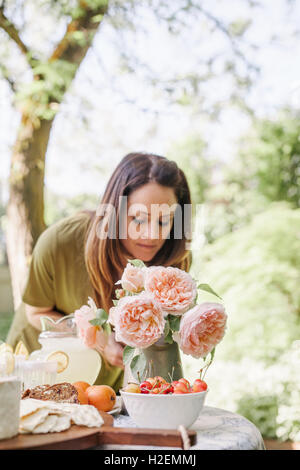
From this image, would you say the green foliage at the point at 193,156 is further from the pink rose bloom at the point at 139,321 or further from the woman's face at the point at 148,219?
the pink rose bloom at the point at 139,321

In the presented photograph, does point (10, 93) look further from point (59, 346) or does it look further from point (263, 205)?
point (263, 205)

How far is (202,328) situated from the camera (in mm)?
1060

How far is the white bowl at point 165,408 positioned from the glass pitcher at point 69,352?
1.20ft

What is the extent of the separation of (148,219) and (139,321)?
2.04 ft

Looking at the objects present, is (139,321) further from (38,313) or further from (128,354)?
(38,313)

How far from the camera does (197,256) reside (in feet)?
16.4

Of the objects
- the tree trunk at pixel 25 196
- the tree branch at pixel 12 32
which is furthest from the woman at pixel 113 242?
Answer: the tree branch at pixel 12 32

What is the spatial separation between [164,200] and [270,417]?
2507 millimetres

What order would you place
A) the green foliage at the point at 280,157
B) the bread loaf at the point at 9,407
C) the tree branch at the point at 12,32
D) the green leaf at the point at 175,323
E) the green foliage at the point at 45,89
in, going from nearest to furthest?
the bread loaf at the point at 9,407
the green leaf at the point at 175,323
the green foliage at the point at 45,89
the tree branch at the point at 12,32
the green foliage at the point at 280,157

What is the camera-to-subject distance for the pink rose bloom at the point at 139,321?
3.39ft

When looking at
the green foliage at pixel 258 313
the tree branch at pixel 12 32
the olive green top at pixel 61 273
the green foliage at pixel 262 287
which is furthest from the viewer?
the green foliage at pixel 262 287

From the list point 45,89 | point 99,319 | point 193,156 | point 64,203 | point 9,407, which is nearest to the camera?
point 9,407

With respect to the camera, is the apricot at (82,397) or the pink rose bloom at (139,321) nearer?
the pink rose bloom at (139,321)

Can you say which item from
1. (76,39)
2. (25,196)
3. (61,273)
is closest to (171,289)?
(61,273)
